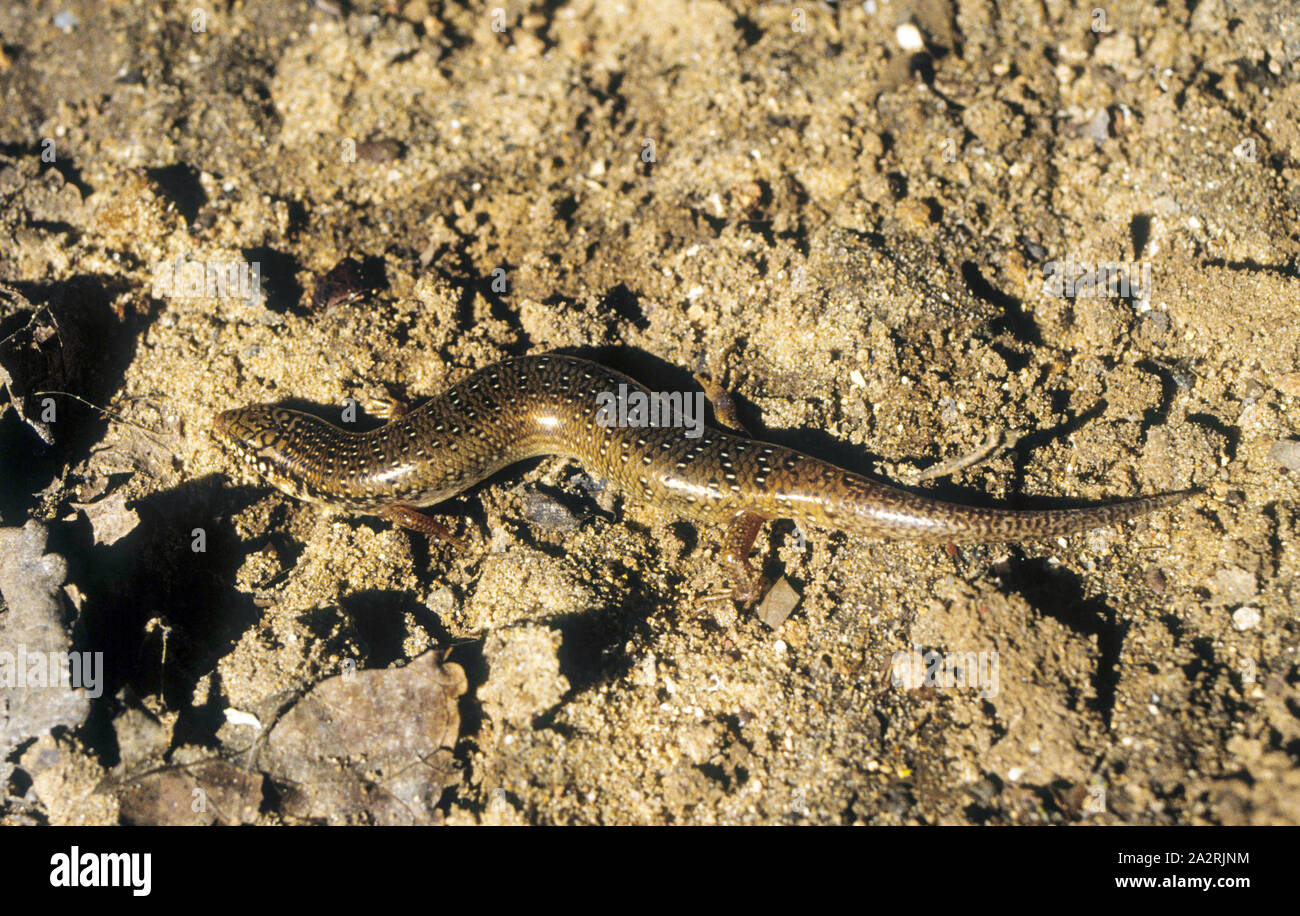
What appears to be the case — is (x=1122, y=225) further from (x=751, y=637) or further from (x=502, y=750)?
Result: (x=502, y=750)

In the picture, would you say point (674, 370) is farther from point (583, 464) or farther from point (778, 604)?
point (778, 604)

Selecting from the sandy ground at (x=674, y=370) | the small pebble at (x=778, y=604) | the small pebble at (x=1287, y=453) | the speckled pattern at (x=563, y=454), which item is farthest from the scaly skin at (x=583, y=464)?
the small pebble at (x=1287, y=453)

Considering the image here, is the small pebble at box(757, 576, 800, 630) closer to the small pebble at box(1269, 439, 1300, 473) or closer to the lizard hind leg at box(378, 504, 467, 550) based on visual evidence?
the lizard hind leg at box(378, 504, 467, 550)

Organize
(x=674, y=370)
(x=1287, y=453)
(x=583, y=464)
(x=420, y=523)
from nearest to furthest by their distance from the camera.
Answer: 1. (x=1287, y=453)
2. (x=420, y=523)
3. (x=583, y=464)
4. (x=674, y=370)

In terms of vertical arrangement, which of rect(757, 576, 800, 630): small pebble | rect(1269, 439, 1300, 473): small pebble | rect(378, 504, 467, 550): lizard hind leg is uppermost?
rect(1269, 439, 1300, 473): small pebble

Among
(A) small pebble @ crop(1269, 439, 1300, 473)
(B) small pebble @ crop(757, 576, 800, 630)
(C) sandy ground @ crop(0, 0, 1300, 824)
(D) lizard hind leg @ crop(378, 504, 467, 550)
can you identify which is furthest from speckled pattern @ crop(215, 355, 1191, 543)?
(A) small pebble @ crop(1269, 439, 1300, 473)

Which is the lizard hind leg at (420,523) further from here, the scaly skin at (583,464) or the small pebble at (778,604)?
the small pebble at (778,604)

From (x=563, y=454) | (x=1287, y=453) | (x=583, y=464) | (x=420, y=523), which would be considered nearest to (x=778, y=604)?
(x=583, y=464)
